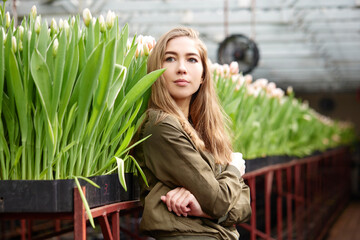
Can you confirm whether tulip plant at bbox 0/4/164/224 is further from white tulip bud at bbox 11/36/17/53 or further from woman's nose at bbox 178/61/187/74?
woman's nose at bbox 178/61/187/74

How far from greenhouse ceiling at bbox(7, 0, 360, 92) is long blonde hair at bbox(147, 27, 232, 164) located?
3618mm

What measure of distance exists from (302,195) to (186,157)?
3.45m

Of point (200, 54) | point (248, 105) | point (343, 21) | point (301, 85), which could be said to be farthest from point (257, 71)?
point (200, 54)

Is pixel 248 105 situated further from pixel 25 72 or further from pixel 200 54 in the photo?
pixel 25 72

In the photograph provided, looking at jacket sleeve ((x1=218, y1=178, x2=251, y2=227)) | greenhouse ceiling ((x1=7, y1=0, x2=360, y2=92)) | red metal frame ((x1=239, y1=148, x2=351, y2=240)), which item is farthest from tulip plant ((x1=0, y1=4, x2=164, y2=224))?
greenhouse ceiling ((x1=7, y1=0, x2=360, y2=92))

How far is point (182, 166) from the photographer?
3.86 feet

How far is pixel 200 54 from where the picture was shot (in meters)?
1.35

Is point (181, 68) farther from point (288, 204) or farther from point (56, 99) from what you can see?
point (288, 204)

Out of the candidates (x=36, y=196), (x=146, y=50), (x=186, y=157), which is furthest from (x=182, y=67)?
(x=36, y=196)

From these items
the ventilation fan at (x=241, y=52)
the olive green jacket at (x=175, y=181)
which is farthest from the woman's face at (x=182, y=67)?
the ventilation fan at (x=241, y=52)

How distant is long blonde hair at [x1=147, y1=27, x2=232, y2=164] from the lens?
1.27 m

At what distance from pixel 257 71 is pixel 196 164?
1133 cm

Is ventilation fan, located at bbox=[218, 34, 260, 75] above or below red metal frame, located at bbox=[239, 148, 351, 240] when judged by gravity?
above

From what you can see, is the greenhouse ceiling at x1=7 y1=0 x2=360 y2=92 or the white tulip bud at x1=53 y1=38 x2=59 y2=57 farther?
the greenhouse ceiling at x1=7 y1=0 x2=360 y2=92
